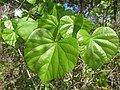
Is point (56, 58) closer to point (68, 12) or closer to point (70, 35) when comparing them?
point (70, 35)

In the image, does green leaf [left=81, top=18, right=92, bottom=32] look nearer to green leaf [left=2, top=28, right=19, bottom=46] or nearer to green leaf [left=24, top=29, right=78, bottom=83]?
green leaf [left=24, top=29, right=78, bottom=83]

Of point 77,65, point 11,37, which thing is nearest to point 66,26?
point 11,37

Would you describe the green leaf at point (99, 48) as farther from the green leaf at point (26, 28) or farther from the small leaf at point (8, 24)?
the small leaf at point (8, 24)

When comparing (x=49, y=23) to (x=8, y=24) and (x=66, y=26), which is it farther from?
(x=8, y=24)

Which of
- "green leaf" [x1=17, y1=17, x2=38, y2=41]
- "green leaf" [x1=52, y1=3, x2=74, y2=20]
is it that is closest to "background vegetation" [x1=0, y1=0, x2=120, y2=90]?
"green leaf" [x1=52, y1=3, x2=74, y2=20]

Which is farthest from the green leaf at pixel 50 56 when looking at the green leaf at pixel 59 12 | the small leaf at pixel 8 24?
the small leaf at pixel 8 24

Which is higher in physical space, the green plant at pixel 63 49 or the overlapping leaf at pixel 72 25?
the overlapping leaf at pixel 72 25

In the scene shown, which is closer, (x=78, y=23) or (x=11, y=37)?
(x=78, y=23)
